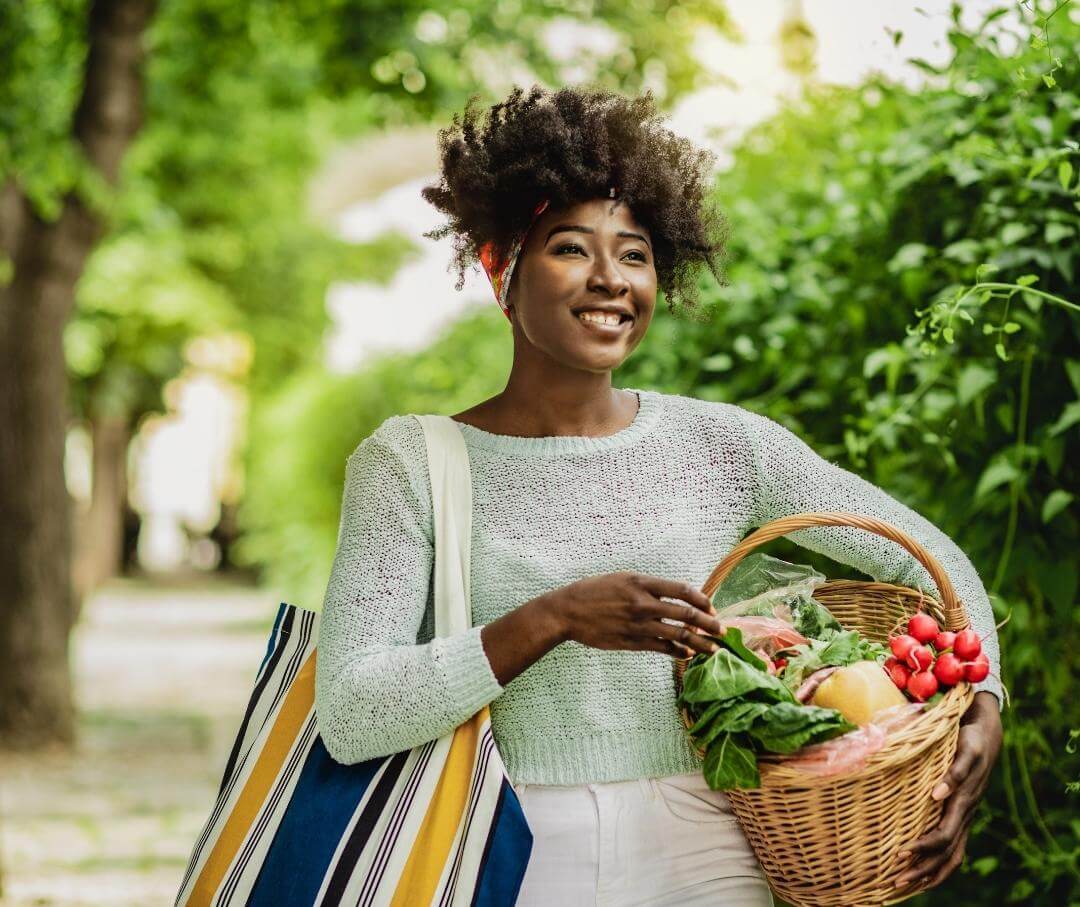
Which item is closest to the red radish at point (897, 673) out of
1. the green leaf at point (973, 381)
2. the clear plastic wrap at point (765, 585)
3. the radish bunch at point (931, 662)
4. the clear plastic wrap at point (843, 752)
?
the radish bunch at point (931, 662)

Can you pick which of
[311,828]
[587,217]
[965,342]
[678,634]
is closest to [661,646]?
[678,634]

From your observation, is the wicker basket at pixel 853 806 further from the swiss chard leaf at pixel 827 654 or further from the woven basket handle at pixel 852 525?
the swiss chard leaf at pixel 827 654

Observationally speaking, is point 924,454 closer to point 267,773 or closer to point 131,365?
point 267,773

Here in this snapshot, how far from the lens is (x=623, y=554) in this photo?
7.22 ft

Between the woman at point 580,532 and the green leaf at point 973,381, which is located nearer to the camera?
the woman at point 580,532

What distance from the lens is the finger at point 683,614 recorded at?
1851 millimetres

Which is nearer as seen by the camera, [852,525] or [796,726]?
[796,726]

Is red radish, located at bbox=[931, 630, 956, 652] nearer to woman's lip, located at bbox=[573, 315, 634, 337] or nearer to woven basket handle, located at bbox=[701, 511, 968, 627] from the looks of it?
woven basket handle, located at bbox=[701, 511, 968, 627]

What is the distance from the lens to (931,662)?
2.00 m

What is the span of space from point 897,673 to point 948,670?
2.8 inches

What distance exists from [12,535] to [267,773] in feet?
21.2

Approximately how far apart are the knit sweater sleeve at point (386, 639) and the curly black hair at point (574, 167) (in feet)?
1.44

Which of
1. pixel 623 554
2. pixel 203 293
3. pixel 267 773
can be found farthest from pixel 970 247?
pixel 203 293

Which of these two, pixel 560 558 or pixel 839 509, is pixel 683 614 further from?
pixel 839 509
